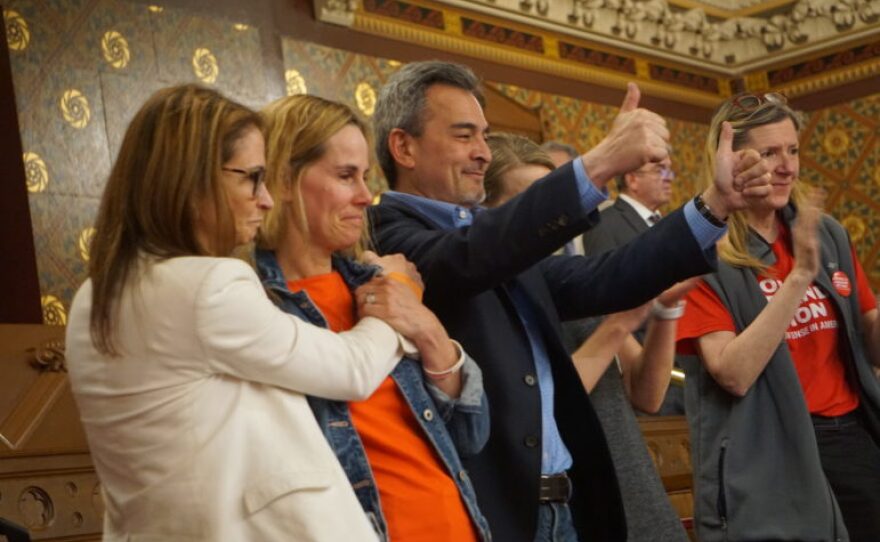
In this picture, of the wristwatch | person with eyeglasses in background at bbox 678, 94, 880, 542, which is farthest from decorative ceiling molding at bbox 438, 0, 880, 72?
the wristwatch

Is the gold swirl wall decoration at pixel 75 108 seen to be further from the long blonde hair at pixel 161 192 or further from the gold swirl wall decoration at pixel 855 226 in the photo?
the gold swirl wall decoration at pixel 855 226

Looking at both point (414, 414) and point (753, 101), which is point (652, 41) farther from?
point (414, 414)

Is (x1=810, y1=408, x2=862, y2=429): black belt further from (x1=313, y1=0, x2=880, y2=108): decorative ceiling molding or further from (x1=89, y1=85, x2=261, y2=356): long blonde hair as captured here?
(x1=313, y1=0, x2=880, y2=108): decorative ceiling molding

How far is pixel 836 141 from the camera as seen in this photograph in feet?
30.1

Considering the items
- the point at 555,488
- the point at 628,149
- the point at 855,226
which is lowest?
the point at 855,226

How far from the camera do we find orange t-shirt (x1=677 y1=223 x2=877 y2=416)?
2.89 meters

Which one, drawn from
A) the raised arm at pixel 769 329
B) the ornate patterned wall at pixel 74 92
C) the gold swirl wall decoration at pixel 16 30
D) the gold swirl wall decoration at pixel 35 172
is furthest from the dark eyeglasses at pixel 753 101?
the gold swirl wall decoration at pixel 16 30

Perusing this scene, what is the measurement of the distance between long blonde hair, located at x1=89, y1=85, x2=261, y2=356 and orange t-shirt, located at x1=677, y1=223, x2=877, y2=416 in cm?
132

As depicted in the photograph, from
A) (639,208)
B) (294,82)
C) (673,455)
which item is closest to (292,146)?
(639,208)

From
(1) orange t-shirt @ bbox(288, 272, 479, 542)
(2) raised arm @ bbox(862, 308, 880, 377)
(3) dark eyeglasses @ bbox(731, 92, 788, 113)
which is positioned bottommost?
(2) raised arm @ bbox(862, 308, 880, 377)

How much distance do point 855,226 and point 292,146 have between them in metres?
7.48

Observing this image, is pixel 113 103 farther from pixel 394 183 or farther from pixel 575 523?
pixel 575 523

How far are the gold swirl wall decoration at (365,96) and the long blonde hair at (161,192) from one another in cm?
491

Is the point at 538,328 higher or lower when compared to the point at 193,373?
lower
